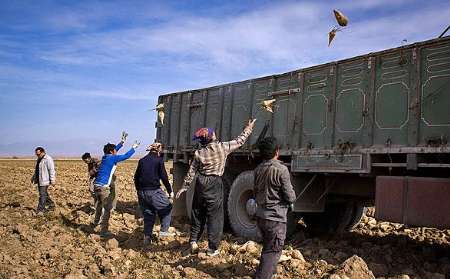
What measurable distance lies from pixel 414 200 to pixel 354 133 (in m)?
1.13

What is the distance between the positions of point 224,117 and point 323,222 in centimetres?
245

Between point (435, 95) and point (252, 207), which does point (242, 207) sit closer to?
point (252, 207)

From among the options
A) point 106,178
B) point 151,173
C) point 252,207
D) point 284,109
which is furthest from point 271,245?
point 106,178

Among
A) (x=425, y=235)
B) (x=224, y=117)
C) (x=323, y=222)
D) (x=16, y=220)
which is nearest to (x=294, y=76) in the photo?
(x=224, y=117)

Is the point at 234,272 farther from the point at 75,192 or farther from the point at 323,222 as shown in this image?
the point at 75,192

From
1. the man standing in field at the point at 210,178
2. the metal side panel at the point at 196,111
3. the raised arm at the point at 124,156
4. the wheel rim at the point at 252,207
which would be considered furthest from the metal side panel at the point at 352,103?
the metal side panel at the point at 196,111

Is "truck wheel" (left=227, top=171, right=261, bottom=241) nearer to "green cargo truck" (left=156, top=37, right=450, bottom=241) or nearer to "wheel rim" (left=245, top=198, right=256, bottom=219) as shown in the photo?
"green cargo truck" (left=156, top=37, right=450, bottom=241)

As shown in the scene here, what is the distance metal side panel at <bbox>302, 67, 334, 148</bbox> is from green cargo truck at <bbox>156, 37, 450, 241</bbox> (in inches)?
0.5

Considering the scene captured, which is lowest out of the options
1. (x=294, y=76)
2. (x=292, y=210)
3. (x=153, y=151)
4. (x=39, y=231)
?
(x=39, y=231)

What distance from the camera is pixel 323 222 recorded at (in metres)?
8.23

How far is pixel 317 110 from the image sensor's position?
21.5 ft

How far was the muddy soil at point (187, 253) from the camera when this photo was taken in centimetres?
533

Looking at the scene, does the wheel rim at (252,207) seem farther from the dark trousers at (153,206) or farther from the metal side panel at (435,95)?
the metal side panel at (435,95)

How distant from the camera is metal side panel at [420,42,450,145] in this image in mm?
4996
